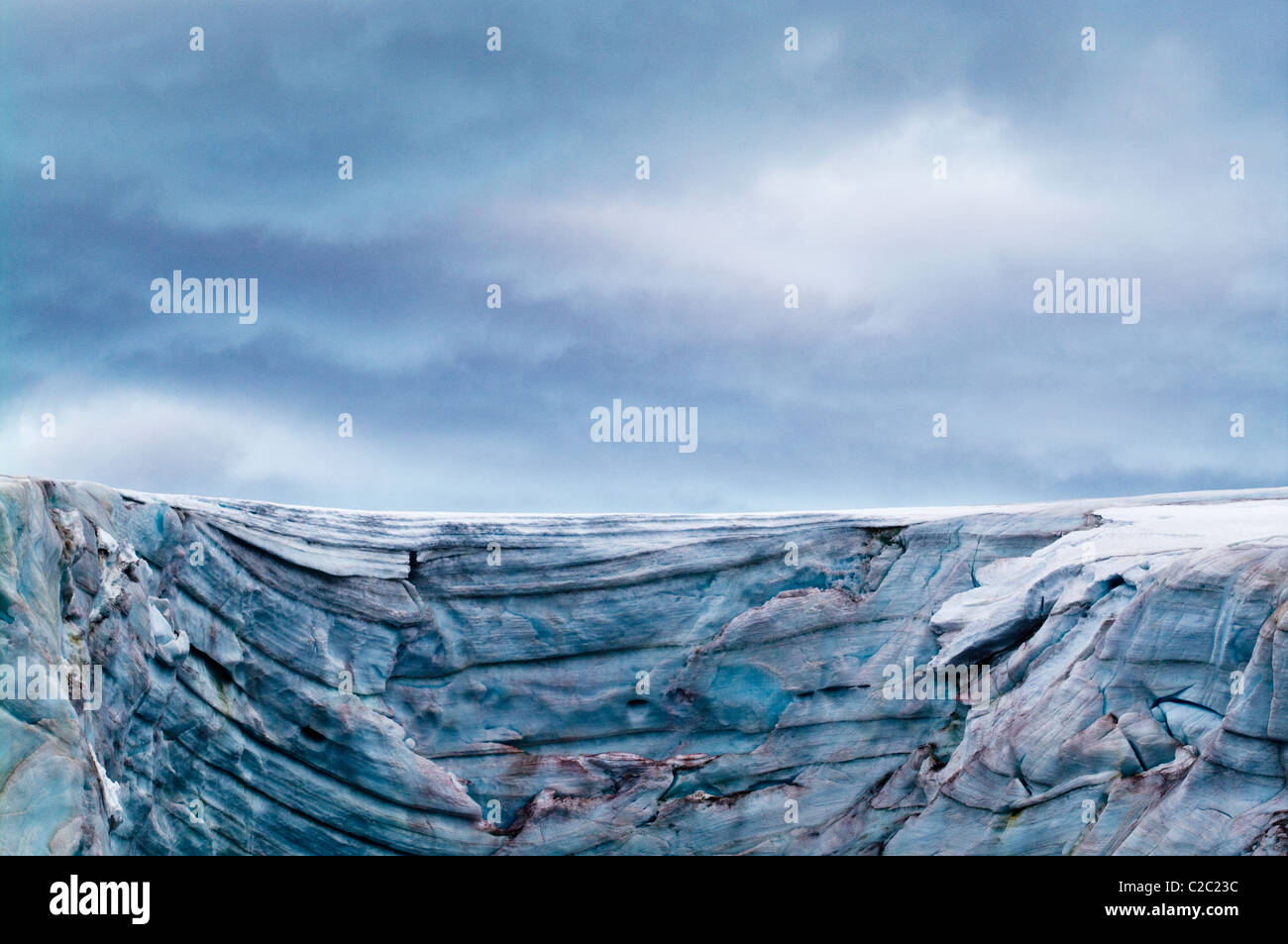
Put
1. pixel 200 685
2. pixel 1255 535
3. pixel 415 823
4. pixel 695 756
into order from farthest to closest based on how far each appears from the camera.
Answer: pixel 695 756 < pixel 415 823 < pixel 200 685 < pixel 1255 535

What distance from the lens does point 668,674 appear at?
18.5 m

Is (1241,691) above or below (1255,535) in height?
below

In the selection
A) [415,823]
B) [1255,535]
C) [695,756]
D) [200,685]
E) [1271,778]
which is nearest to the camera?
[1271,778]

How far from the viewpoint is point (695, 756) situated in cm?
1800

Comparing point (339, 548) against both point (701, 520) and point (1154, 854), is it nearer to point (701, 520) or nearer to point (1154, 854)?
point (701, 520)

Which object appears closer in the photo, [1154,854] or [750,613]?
[1154,854]

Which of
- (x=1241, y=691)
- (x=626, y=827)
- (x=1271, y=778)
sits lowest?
(x=626, y=827)

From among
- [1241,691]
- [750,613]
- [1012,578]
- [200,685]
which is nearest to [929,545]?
[1012,578]

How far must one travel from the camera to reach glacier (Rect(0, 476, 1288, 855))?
44.1 ft

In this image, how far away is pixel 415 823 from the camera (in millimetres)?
16875

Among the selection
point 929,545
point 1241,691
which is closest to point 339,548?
point 929,545

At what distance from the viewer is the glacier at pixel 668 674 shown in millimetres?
13445

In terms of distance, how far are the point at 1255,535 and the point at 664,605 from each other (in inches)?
346

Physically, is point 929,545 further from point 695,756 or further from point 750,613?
point 695,756
